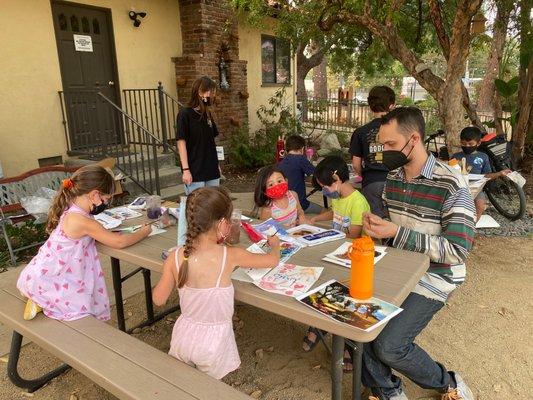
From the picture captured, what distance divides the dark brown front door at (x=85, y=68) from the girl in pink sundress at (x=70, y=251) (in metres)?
3.98

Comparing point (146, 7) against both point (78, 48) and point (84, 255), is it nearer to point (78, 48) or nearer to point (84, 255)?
point (78, 48)

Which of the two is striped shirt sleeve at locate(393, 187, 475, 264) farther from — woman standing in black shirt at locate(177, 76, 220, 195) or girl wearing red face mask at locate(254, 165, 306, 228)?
woman standing in black shirt at locate(177, 76, 220, 195)

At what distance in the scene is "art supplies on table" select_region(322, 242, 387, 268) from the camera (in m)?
2.11

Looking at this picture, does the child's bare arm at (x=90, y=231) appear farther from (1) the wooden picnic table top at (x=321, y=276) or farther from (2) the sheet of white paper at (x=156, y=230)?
(2) the sheet of white paper at (x=156, y=230)

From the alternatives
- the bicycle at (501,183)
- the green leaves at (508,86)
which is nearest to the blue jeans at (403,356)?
the bicycle at (501,183)

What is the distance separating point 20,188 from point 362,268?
415 centimetres

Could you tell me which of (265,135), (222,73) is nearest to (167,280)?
(222,73)

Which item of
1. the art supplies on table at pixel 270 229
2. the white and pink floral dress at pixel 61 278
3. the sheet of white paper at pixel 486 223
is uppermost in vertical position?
the art supplies on table at pixel 270 229

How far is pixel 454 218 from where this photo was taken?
205 cm

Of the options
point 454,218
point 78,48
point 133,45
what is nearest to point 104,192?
point 454,218

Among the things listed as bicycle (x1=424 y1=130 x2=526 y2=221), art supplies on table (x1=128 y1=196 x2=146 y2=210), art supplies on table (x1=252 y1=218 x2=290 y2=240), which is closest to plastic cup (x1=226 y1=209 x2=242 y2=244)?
art supplies on table (x1=252 y1=218 x2=290 y2=240)

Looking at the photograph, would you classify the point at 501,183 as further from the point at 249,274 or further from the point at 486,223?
the point at 249,274

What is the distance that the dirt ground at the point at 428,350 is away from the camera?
2500 millimetres

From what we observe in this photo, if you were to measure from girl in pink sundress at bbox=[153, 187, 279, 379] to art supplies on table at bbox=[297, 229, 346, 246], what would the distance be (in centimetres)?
41
